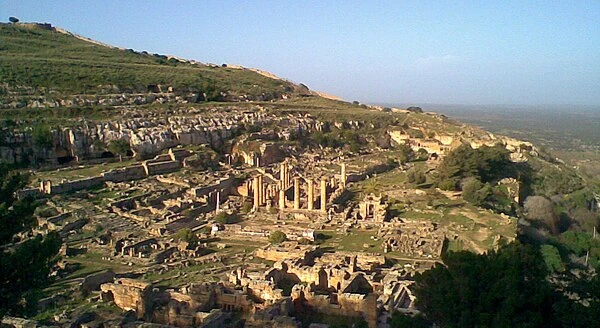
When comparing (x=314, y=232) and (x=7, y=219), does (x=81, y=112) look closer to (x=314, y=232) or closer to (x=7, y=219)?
(x=314, y=232)

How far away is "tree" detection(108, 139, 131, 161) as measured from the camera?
37781mm

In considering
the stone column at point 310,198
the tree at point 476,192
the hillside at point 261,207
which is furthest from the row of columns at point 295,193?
the tree at point 476,192

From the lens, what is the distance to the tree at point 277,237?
24.7 m

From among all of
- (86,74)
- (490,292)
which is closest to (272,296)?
(490,292)

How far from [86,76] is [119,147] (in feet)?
61.1

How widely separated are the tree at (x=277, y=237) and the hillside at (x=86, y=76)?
26.2 meters

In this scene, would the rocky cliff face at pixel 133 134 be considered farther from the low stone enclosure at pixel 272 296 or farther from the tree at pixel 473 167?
the low stone enclosure at pixel 272 296

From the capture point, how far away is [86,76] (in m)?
53.3

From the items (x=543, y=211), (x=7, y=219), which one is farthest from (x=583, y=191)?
(x=7, y=219)

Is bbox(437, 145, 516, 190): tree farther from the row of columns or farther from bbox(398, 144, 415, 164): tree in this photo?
bbox(398, 144, 415, 164): tree

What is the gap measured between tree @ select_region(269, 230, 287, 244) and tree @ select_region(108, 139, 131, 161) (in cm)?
1697

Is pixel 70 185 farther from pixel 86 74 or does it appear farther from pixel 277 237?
pixel 86 74

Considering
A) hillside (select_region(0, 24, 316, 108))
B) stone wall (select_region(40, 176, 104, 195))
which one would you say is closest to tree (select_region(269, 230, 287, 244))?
stone wall (select_region(40, 176, 104, 195))

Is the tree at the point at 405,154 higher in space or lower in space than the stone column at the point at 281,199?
higher
